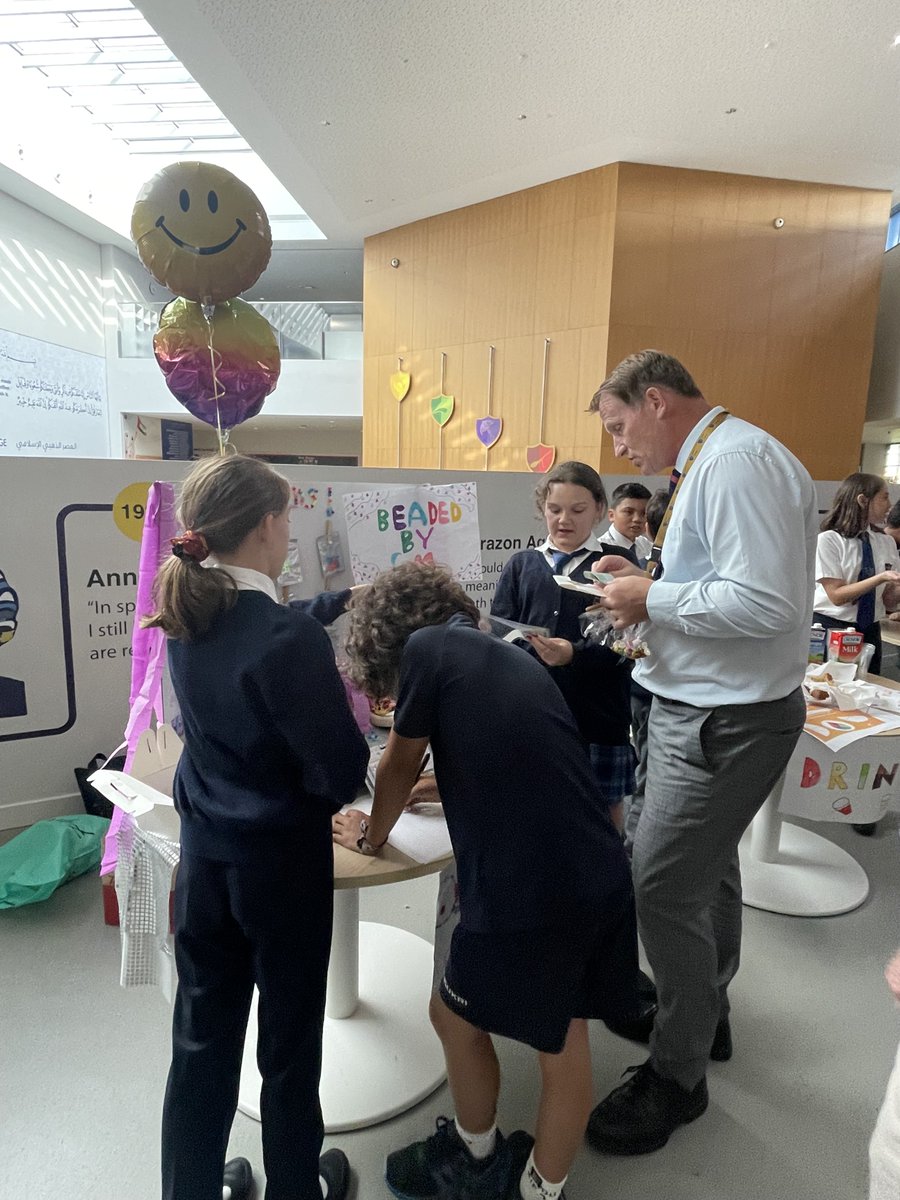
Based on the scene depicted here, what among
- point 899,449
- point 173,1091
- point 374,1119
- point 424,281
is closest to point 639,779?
point 374,1119

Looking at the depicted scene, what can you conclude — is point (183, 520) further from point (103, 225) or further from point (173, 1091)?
point (103, 225)

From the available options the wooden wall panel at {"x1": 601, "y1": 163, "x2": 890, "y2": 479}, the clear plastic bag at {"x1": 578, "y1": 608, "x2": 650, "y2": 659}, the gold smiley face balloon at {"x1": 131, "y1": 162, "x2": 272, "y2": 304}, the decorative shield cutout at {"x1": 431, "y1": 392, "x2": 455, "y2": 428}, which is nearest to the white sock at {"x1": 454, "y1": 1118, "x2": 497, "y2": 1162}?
the clear plastic bag at {"x1": 578, "y1": 608, "x2": 650, "y2": 659}

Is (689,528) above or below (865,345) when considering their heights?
below

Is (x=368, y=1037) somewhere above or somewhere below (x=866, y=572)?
below

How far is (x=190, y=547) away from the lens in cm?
109

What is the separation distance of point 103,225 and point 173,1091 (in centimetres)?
1195

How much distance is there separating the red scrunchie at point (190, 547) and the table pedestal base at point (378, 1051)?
118 cm

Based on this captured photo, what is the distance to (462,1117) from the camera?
1312mm

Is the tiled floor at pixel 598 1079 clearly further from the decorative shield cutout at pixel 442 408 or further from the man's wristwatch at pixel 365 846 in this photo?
the decorative shield cutout at pixel 442 408

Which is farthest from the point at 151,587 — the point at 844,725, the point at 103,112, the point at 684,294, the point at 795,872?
the point at 103,112

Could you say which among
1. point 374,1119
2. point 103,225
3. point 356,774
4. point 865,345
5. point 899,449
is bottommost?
point 374,1119

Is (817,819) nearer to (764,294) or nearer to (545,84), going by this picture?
(545,84)

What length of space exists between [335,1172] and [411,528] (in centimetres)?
169

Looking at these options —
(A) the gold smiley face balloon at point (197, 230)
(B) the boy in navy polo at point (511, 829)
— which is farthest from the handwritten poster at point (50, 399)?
(B) the boy in navy polo at point (511, 829)
